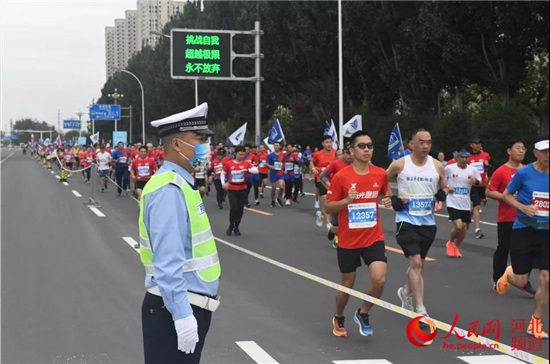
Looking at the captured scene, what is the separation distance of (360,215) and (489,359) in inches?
63.8

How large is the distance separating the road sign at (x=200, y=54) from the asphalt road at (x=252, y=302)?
47.8 ft

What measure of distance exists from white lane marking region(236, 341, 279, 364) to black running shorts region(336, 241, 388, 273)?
1.06 meters

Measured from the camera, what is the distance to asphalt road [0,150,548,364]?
5934 millimetres

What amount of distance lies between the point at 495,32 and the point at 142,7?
232ft

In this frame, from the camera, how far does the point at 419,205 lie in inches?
277

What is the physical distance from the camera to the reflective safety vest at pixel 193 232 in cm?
321

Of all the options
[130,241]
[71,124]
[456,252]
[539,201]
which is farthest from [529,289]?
[71,124]

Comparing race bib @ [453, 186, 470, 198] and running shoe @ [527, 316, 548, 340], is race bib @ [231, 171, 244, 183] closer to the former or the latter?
race bib @ [453, 186, 470, 198]

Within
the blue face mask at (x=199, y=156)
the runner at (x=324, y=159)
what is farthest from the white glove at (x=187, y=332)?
the runner at (x=324, y=159)

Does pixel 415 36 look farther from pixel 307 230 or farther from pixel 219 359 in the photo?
pixel 219 359

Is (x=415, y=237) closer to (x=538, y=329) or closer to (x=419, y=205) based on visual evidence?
(x=419, y=205)

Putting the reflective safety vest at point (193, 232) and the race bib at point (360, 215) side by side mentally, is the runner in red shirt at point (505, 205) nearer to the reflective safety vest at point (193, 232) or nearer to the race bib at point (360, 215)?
the race bib at point (360, 215)

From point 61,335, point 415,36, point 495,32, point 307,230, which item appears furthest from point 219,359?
point 415,36

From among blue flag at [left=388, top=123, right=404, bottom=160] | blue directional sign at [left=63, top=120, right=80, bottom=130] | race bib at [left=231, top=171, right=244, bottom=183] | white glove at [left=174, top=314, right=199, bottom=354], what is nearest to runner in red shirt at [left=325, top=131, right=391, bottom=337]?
white glove at [left=174, top=314, right=199, bottom=354]
